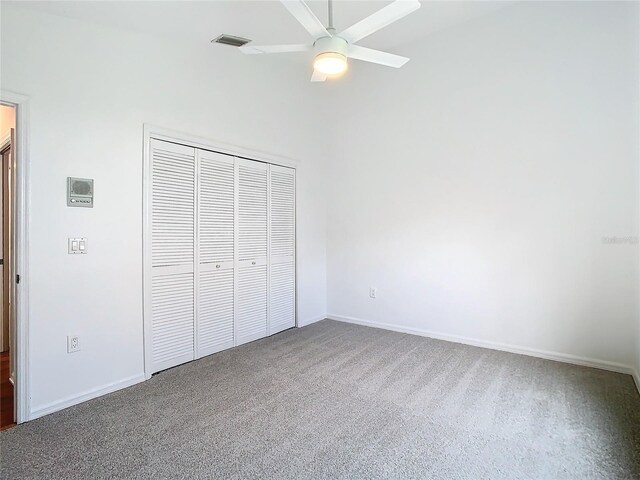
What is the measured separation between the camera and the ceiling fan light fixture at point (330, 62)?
81.7 inches

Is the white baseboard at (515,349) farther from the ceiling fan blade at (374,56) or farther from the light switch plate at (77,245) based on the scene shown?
the light switch plate at (77,245)

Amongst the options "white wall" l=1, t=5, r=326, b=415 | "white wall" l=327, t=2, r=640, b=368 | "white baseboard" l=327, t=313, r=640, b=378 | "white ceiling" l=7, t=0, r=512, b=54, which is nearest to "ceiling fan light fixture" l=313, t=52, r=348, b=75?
"white ceiling" l=7, t=0, r=512, b=54

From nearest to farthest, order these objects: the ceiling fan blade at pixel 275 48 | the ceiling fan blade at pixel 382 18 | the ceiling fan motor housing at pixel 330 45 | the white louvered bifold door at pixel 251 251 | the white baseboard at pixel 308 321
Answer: the ceiling fan blade at pixel 382 18
the ceiling fan motor housing at pixel 330 45
the ceiling fan blade at pixel 275 48
the white louvered bifold door at pixel 251 251
the white baseboard at pixel 308 321

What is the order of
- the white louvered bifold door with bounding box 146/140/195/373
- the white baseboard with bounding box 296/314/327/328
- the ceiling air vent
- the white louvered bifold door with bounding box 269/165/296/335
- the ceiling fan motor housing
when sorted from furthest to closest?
the white baseboard with bounding box 296/314/327/328 → the white louvered bifold door with bounding box 269/165/296/335 → the ceiling air vent → the white louvered bifold door with bounding box 146/140/195/373 → the ceiling fan motor housing

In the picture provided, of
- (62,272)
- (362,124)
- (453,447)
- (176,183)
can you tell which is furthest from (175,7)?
(453,447)

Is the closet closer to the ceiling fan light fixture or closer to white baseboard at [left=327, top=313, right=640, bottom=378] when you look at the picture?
white baseboard at [left=327, top=313, right=640, bottom=378]

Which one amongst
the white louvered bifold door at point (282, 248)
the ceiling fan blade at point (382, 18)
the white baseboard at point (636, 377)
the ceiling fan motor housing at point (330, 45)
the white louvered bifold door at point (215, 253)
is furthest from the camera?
the white louvered bifold door at point (282, 248)

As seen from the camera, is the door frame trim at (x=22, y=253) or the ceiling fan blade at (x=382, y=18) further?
the door frame trim at (x=22, y=253)

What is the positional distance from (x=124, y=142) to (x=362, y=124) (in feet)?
9.13

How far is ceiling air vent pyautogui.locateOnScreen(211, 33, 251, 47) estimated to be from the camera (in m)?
3.08

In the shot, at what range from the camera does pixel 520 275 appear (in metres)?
3.30

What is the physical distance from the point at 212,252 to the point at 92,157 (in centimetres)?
126

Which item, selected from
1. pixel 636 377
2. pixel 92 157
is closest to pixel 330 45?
pixel 92 157

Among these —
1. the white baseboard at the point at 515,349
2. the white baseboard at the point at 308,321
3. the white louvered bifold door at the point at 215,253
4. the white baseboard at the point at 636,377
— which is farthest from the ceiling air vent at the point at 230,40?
the white baseboard at the point at 636,377
